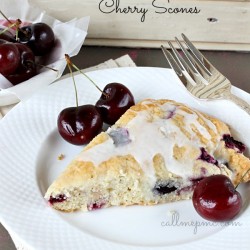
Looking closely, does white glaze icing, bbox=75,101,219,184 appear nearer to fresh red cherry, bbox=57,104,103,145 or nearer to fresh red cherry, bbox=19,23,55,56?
fresh red cherry, bbox=57,104,103,145

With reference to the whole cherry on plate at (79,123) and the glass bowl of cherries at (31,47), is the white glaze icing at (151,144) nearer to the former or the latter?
the whole cherry on plate at (79,123)

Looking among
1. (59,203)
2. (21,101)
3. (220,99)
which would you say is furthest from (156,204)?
(21,101)

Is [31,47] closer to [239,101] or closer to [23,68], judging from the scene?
[23,68]

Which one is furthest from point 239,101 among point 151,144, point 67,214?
point 67,214

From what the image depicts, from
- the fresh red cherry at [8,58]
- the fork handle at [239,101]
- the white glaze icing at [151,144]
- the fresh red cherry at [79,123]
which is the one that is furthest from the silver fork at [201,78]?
the fresh red cherry at [8,58]

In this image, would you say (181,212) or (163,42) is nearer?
(181,212)

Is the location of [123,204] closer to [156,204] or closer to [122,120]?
[156,204]
